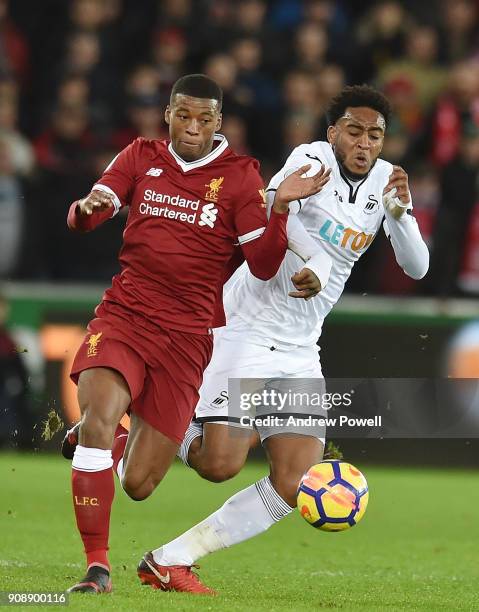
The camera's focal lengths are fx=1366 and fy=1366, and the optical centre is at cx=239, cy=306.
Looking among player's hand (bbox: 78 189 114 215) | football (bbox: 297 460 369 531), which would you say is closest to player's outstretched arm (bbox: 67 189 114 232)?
player's hand (bbox: 78 189 114 215)

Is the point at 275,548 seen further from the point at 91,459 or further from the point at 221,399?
the point at 91,459

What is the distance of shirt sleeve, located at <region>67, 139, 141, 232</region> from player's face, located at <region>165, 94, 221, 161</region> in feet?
0.76

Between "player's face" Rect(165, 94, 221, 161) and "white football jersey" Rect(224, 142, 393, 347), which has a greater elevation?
"player's face" Rect(165, 94, 221, 161)

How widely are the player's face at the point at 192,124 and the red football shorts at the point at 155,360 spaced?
837 millimetres

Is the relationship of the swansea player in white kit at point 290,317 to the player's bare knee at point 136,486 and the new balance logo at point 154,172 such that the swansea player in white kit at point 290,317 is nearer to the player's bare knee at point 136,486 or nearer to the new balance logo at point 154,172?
the player's bare knee at point 136,486

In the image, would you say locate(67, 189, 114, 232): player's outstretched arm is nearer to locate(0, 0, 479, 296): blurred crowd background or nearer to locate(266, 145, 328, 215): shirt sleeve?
locate(266, 145, 328, 215): shirt sleeve

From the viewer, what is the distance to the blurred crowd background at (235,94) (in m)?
12.2

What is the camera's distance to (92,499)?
6047 mm

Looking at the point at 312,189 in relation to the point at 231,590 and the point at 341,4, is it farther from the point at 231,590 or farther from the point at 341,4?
the point at 341,4

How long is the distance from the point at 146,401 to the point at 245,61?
24.7ft

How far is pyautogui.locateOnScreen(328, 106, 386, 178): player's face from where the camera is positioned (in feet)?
22.1

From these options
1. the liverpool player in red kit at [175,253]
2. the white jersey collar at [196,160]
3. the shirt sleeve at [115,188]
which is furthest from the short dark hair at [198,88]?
the shirt sleeve at [115,188]

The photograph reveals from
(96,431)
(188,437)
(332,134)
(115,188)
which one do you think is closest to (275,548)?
(188,437)

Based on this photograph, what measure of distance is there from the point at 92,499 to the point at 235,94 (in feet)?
24.2
